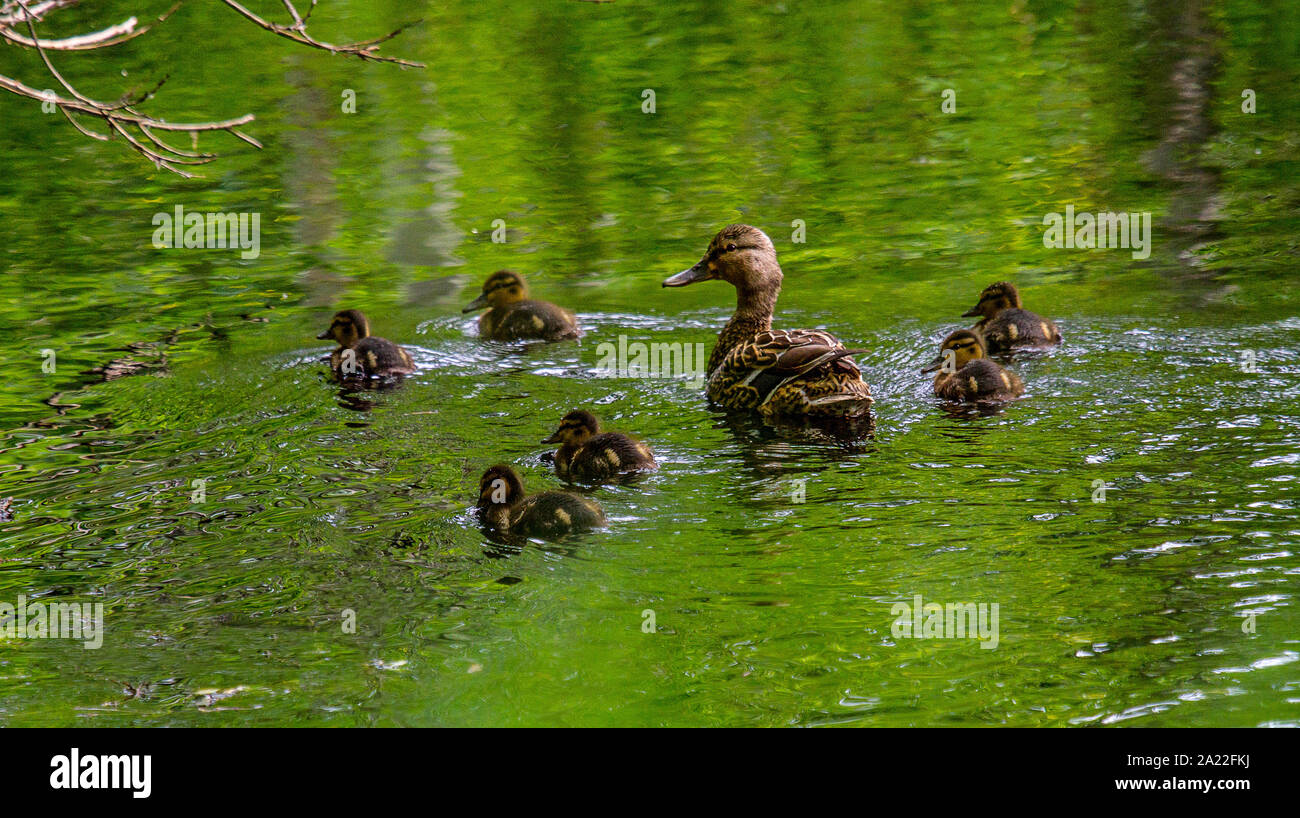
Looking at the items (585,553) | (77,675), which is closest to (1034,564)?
(585,553)

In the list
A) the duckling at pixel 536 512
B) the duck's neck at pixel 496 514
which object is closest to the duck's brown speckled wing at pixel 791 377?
the duckling at pixel 536 512

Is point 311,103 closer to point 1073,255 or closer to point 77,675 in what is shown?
point 1073,255

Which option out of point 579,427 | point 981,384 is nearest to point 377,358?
point 579,427

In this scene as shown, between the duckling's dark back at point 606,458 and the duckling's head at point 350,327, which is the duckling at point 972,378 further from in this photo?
the duckling's head at point 350,327

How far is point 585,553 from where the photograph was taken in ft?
16.9

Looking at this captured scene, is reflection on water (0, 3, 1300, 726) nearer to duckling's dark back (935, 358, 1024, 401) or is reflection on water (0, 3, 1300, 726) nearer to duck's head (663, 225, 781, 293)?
duckling's dark back (935, 358, 1024, 401)

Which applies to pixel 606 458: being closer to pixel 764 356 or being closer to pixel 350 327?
pixel 764 356

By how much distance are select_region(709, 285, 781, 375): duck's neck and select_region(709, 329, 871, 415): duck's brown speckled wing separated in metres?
0.50

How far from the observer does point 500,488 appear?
560 cm

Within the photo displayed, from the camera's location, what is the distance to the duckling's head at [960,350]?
282 inches

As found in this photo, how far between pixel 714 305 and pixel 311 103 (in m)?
7.04

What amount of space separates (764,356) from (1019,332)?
4.79 ft

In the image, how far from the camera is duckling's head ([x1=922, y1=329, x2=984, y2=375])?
7.17m

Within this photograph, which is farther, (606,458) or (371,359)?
(371,359)
